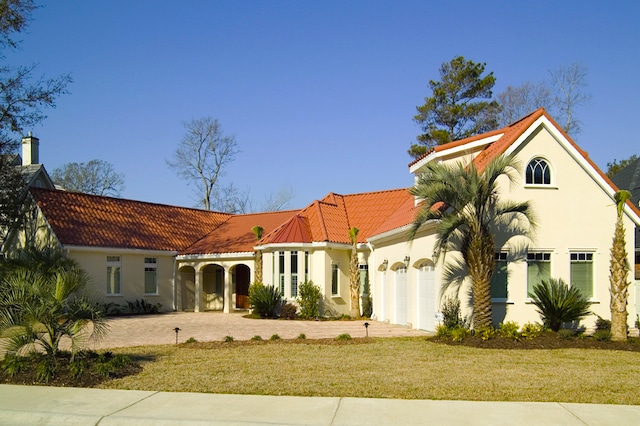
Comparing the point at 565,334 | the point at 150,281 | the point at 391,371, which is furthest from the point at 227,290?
the point at 391,371

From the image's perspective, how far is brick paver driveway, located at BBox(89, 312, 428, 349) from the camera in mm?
18406

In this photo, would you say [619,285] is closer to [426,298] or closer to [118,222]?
[426,298]

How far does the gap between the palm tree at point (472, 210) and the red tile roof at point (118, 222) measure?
56.0 ft

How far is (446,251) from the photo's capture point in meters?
18.5

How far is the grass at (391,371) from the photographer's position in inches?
399

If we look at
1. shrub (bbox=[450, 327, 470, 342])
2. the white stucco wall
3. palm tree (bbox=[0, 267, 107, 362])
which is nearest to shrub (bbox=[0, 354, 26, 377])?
palm tree (bbox=[0, 267, 107, 362])

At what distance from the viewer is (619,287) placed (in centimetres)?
1703

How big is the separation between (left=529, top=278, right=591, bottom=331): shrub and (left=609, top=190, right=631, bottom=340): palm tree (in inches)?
35.6

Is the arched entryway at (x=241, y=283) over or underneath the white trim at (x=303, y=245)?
underneath

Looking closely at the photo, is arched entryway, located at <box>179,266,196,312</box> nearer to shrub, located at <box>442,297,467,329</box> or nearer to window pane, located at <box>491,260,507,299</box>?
shrub, located at <box>442,297,467,329</box>

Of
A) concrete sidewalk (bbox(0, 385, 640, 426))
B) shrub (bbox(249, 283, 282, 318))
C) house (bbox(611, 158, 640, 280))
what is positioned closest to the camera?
concrete sidewalk (bbox(0, 385, 640, 426))

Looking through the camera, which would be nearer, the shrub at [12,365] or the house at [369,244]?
the shrub at [12,365]

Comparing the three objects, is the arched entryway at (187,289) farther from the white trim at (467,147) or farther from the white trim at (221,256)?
the white trim at (467,147)

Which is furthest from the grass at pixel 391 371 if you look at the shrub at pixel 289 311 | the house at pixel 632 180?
the house at pixel 632 180
